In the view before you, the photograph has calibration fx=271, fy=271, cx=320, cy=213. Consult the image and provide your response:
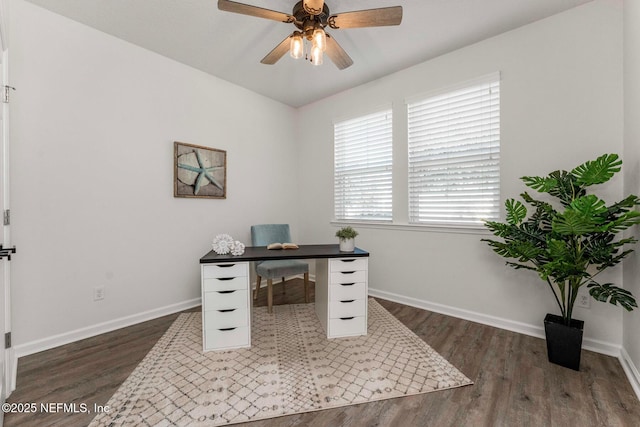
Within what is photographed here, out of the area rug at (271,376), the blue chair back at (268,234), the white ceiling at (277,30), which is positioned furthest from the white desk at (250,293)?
the white ceiling at (277,30)

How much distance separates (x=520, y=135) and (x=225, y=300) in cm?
295

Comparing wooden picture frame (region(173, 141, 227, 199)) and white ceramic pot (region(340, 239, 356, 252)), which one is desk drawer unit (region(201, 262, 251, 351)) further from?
wooden picture frame (region(173, 141, 227, 199))

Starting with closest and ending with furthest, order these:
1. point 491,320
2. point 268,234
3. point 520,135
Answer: point 520,135, point 491,320, point 268,234

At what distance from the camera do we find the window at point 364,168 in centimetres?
343

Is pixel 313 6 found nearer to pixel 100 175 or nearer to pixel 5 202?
pixel 100 175

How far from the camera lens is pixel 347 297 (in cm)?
242

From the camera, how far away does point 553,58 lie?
7.52ft

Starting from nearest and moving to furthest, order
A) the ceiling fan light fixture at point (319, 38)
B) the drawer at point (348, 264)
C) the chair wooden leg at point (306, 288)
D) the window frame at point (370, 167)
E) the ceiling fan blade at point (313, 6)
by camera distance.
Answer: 1. the ceiling fan blade at point (313, 6)
2. the ceiling fan light fixture at point (319, 38)
3. the drawer at point (348, 264)
4. the chair wooden leg at point (306, 288)
5. the window frame at point (370, 167)

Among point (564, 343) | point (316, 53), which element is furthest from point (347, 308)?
point (316, 53)

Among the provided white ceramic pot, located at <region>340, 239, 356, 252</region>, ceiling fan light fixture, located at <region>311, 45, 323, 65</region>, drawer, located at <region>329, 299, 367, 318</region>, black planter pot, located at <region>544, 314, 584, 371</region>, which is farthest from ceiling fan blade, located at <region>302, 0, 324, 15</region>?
black planter pot, located at <region>544, 314, 584, 371</region>

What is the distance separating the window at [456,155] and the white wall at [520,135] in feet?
0.32

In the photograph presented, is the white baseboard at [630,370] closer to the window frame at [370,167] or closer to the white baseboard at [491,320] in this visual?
the white baseboard at [491,320]

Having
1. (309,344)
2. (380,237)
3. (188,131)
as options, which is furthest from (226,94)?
(309,344)

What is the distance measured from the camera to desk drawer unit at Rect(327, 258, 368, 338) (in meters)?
2.40
